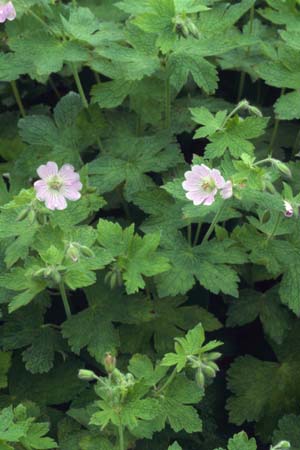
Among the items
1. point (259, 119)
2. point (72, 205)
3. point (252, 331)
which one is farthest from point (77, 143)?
point (252, 331)

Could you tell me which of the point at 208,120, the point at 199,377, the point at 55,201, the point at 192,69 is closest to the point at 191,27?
the point at 192,69

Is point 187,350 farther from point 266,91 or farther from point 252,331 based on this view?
point 266,91

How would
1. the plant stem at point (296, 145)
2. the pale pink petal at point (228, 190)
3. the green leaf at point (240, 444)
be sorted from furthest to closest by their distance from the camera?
the plant stem at point (296, 145) → the pale pink petal at point (228, 190) → the green leaf at point (240, 444)

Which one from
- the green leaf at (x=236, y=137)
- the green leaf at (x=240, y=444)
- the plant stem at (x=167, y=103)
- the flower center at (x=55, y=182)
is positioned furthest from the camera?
the plant stem at (x=167, y=103)

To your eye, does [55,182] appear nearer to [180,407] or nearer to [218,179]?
[218,179]

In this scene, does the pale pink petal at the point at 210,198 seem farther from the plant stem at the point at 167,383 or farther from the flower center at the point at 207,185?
the plant stem at the point at 167,383

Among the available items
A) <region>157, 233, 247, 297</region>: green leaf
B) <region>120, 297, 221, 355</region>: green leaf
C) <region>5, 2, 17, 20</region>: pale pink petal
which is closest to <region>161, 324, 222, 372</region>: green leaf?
<region>157, 233, 247, 297</region>: green leaf

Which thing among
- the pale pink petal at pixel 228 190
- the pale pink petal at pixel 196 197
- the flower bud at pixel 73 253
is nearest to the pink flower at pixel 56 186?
the flower bud at pixel 73 253

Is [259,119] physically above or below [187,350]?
above
